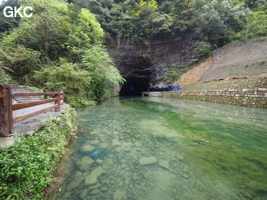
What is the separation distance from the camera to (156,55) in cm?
2250

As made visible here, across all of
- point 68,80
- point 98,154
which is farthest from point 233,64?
point 98,154

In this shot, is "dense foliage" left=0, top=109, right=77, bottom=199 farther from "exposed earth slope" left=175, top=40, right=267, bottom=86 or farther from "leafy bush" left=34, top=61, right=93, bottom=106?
"exposed earth slope" left=175, top=40, right=267, bottom=86

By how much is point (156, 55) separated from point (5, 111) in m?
23.8

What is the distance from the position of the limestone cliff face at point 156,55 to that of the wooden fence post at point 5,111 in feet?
68.6

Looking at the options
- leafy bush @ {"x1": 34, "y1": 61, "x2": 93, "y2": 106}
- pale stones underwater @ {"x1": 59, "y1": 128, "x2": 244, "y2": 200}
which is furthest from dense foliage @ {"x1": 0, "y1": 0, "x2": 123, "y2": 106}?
pale stones underwater @ {"x1": 59, "y1": 128, "x2": 244, "y2": 200}

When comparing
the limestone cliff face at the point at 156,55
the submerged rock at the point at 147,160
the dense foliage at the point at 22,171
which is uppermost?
the limestone cliff face at the point at 156,55

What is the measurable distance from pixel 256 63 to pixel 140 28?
18426 millimetres

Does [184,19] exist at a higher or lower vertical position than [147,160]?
higher

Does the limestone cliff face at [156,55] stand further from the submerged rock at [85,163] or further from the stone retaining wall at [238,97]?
the submerged rock at [85,163]

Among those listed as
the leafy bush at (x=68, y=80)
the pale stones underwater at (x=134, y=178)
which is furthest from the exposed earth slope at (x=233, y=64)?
the leafy bush at (x=68, y=80)

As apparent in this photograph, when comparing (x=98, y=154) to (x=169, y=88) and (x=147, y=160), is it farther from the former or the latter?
(x=169, y=88)

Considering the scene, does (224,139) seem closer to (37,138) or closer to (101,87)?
(37,138)

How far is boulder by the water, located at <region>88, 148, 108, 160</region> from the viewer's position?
87.4 inches

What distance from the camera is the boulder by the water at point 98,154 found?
7.28 ft
